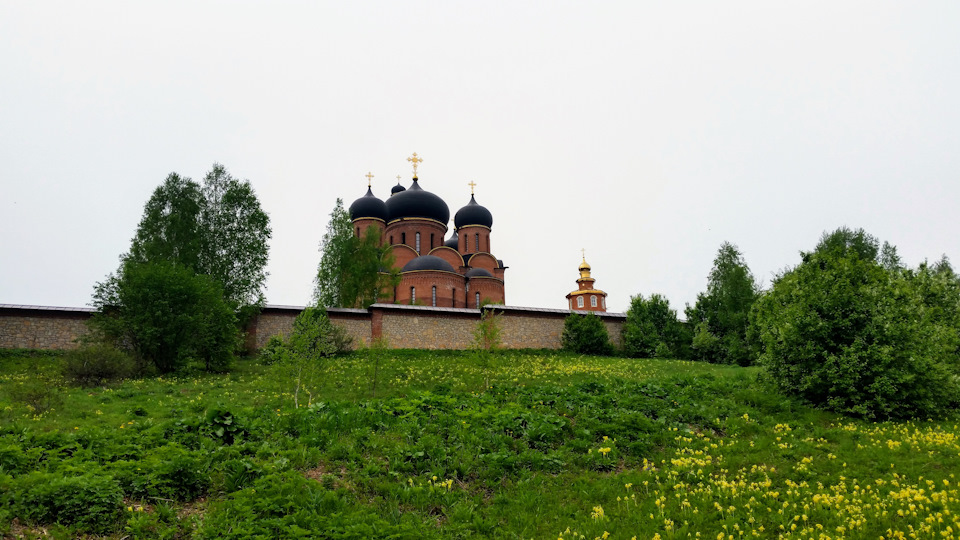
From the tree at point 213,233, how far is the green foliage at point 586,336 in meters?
14.5

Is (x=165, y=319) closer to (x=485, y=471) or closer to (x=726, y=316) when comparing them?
(x=485, y=471)

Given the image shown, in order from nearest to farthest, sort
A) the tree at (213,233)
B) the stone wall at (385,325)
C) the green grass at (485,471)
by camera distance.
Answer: the green grass at (485,471) < the stone wall at (385,325) < the tree at (213,233)

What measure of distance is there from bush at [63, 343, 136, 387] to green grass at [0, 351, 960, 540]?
18.6ft

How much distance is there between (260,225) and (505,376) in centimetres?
1658

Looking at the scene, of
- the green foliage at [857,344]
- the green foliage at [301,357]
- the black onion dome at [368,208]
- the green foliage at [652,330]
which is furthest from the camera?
the black onion dome at [368,208]

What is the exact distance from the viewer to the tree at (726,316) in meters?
27.8

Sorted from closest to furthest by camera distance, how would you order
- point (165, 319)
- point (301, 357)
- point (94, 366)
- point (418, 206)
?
point (301, 357) → point (94, 366) → point (165, 319) → point (418, 206)

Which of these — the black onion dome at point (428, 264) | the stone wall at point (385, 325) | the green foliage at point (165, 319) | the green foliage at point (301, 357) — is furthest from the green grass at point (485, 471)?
the black onion dome at point (428, 264)

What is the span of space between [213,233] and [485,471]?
2363cm

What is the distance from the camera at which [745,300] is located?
98.1 ft

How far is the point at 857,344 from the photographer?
37.2ft

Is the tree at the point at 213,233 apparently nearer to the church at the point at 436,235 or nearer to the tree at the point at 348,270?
the tree at the point at 348,270

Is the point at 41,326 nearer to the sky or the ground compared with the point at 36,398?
nearer to the sky

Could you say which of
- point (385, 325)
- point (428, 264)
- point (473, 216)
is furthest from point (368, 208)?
point (385, 325)
